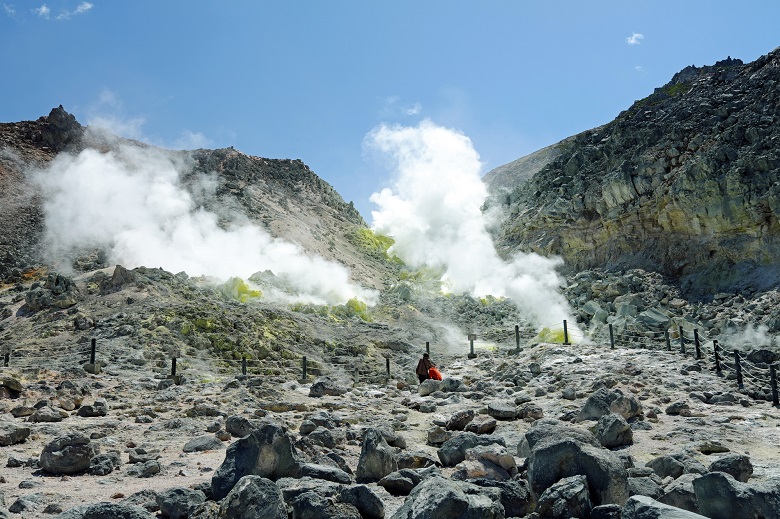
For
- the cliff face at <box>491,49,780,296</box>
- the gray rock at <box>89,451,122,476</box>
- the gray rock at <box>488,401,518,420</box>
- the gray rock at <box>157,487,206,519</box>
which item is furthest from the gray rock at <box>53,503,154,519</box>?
the cliff face at <box>491,49,780,296</box>

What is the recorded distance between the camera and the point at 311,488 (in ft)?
16.9

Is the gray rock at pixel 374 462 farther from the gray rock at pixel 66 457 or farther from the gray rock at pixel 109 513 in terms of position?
the gray rock at pixel 66 457

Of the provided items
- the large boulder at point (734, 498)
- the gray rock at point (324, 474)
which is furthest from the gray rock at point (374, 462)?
the large boulder at point (734, 498)

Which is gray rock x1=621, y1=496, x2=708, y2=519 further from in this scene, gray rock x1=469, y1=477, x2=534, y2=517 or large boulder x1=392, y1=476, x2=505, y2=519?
gray rock x1=469, y1=477, x2=534, y2=517

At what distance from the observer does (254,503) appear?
4.61 meters

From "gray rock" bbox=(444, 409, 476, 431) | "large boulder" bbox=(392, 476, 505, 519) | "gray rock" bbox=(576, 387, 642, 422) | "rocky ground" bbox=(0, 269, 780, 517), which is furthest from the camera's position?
"gray rock" bbox=(576, 387, 642, 422)

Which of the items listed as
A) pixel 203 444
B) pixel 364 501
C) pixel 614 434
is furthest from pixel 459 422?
pixel 364 501

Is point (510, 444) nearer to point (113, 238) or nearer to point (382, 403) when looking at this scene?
point (382, 403)

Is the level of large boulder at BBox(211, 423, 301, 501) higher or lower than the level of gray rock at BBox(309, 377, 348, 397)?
lower

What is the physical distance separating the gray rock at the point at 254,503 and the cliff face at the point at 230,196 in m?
33.8

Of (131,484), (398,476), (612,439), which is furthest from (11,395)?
(612,439)

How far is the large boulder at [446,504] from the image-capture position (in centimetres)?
423

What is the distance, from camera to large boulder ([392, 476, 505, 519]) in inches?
167

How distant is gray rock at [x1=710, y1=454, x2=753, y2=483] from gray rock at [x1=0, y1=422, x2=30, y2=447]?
845 cm
